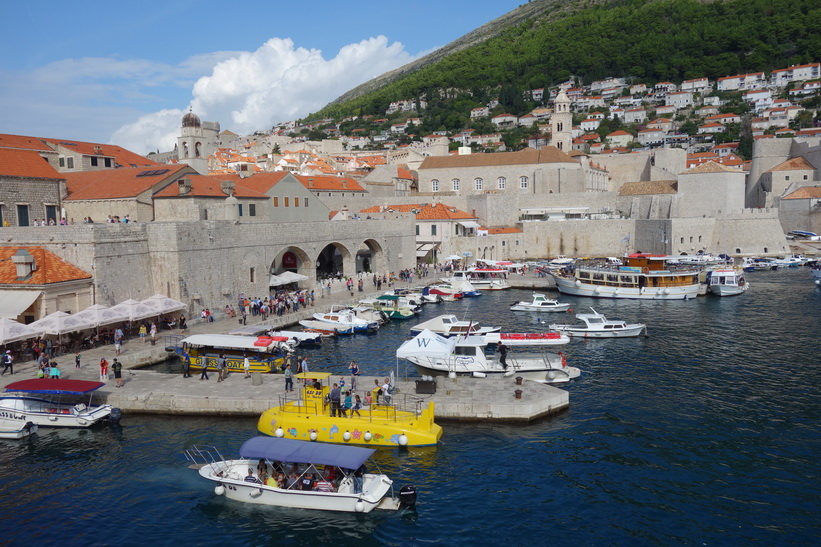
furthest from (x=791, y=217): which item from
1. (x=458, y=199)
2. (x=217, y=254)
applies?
(x=217, y=254)

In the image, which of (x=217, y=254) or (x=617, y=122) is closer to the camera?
(x=217, y=254)

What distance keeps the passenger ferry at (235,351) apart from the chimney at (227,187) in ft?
40.9

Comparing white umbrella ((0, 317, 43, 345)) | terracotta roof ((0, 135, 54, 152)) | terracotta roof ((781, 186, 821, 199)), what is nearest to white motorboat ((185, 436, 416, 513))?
white umbrella ((0, 317, 43, 345))

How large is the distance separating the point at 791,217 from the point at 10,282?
63953 millimetres

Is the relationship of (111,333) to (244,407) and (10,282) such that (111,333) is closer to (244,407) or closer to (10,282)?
(10,282)

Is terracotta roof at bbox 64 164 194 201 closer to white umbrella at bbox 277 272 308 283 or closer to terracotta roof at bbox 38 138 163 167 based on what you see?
terracotta roof at bbox 38 138 163 167

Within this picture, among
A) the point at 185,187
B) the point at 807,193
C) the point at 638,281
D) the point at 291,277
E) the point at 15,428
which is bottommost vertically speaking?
the point at 15,428

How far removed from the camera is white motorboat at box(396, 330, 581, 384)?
62.8 ft

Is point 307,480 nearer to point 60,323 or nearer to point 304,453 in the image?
point 304,453

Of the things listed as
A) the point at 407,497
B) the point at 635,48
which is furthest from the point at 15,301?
the point at 635,48

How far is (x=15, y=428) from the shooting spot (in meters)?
15.1

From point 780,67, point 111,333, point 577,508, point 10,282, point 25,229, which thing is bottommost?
point 577,508

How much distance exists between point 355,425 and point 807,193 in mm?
59418

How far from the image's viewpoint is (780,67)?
4402 inches
